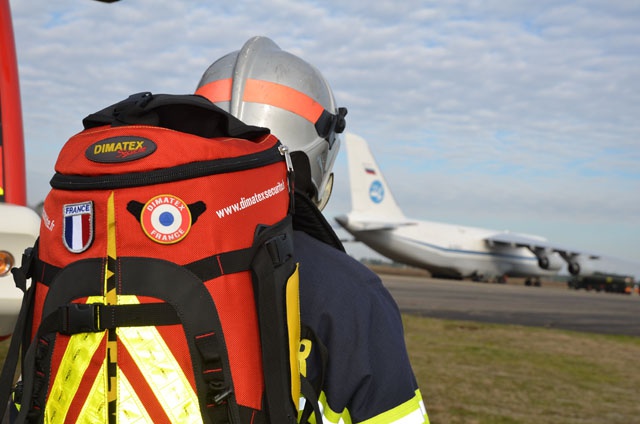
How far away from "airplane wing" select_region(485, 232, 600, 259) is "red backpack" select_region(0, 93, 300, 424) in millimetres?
42579

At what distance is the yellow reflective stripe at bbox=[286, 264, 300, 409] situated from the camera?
133 centimetres

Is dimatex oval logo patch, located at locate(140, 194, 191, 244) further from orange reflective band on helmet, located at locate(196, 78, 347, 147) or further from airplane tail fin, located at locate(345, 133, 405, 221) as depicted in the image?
airplane tail fin, located at locate(345, 133, 405, 221)

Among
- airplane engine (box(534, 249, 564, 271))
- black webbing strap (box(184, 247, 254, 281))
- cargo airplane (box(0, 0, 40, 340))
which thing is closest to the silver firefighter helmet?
black webbing strap (box(184, 247, 254, 281))

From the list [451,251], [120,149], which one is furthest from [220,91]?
[451,251]

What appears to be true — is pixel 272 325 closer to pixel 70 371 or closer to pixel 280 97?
pixel 70 371

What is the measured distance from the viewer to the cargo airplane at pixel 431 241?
38500mm

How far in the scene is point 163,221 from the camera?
123 cm

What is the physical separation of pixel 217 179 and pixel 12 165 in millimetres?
3280

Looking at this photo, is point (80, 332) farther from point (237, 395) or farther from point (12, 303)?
point (12, 303)

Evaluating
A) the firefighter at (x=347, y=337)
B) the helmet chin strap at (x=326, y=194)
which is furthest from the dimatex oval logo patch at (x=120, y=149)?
the helmet chin strap at (x=326, y=194)

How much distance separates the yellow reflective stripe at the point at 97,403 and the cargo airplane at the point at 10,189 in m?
2.27

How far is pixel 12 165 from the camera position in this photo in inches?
160

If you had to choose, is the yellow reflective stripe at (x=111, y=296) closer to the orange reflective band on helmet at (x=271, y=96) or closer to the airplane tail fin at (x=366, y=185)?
the orange reflective band on helmet at (x=271, y=96)

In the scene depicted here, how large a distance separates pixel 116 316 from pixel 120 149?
0.31 metres
